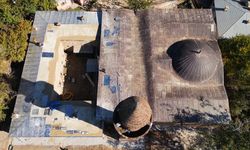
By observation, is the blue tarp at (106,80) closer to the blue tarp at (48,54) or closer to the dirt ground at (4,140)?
the blue tarp at (48,54)

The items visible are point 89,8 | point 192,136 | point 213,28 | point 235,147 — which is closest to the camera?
point 235,147

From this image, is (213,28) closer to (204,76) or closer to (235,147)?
(204,76)

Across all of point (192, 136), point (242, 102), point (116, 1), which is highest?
point (116, 1)

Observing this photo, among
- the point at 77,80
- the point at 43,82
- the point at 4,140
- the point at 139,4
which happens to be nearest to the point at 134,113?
the point at 43,82

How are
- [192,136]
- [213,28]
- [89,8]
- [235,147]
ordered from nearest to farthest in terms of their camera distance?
[235,147] → [192,136] → [213,28] → [89,8]

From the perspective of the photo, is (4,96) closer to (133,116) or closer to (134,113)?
(133,116)

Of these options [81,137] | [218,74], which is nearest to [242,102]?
[218,74]

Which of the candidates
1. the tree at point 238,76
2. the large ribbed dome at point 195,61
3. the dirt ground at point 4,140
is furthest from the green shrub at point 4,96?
the tree at point 238,76

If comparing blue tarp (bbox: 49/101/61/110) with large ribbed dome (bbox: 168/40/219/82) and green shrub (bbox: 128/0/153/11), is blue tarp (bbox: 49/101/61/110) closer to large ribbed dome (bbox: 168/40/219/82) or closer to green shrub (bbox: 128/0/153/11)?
large ribbed dome (bbox: 168/40/219/82)
